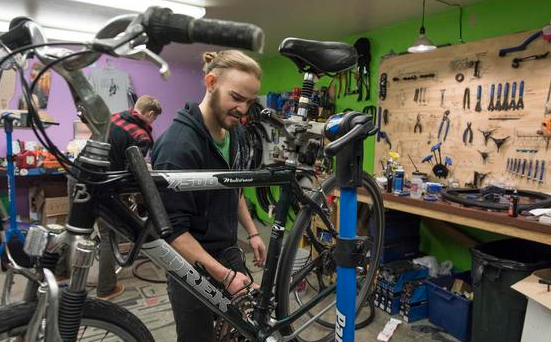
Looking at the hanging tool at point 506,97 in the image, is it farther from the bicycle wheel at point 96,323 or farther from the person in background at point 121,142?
the bicycle wheel at point 96,323

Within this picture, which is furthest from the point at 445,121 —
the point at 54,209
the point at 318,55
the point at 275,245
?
the point at 54,209

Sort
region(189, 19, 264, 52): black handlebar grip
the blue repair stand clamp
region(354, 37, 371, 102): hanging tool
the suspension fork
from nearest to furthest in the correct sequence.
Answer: region(189, 19, 264, 52): black handlebar grip → the blue repair stand clamp → the suspension fork → region(354, 37, 371, 102): hanging tool

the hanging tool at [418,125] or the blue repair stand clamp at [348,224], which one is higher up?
the hanging tool at [418,125]

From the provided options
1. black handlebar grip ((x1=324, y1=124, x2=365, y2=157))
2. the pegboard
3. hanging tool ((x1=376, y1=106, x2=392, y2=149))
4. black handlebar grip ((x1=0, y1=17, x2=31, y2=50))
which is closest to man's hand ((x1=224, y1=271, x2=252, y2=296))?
black handlebar grip ((x1=324, y1=124, x2=365, y2=157))

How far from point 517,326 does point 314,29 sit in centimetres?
319

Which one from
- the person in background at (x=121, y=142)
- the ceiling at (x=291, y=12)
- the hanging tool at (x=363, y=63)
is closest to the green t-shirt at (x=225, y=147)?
the person in background at (x=121, y=142)

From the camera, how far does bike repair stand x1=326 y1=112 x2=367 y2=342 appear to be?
0.98 meters

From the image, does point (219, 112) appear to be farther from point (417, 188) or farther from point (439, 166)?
point (439, 166)

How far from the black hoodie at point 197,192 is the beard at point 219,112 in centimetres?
5

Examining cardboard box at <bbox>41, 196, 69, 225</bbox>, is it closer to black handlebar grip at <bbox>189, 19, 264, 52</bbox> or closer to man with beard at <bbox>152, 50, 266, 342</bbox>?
man with beard at <bbox>152, 50, 266, 342</bbox>

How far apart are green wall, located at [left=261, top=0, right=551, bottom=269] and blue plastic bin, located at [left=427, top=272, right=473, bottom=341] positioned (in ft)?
1.66

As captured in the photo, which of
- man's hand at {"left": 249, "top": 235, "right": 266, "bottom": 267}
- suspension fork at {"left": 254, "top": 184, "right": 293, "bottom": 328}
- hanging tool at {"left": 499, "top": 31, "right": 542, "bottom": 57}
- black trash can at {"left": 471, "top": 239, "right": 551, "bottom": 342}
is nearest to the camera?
suspension fork at {"left": 254, "top": 184, "right": 293, "bottom": 328}

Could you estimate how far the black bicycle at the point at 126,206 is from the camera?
2.08 feet

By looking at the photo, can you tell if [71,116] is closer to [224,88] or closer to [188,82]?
[188,82]
